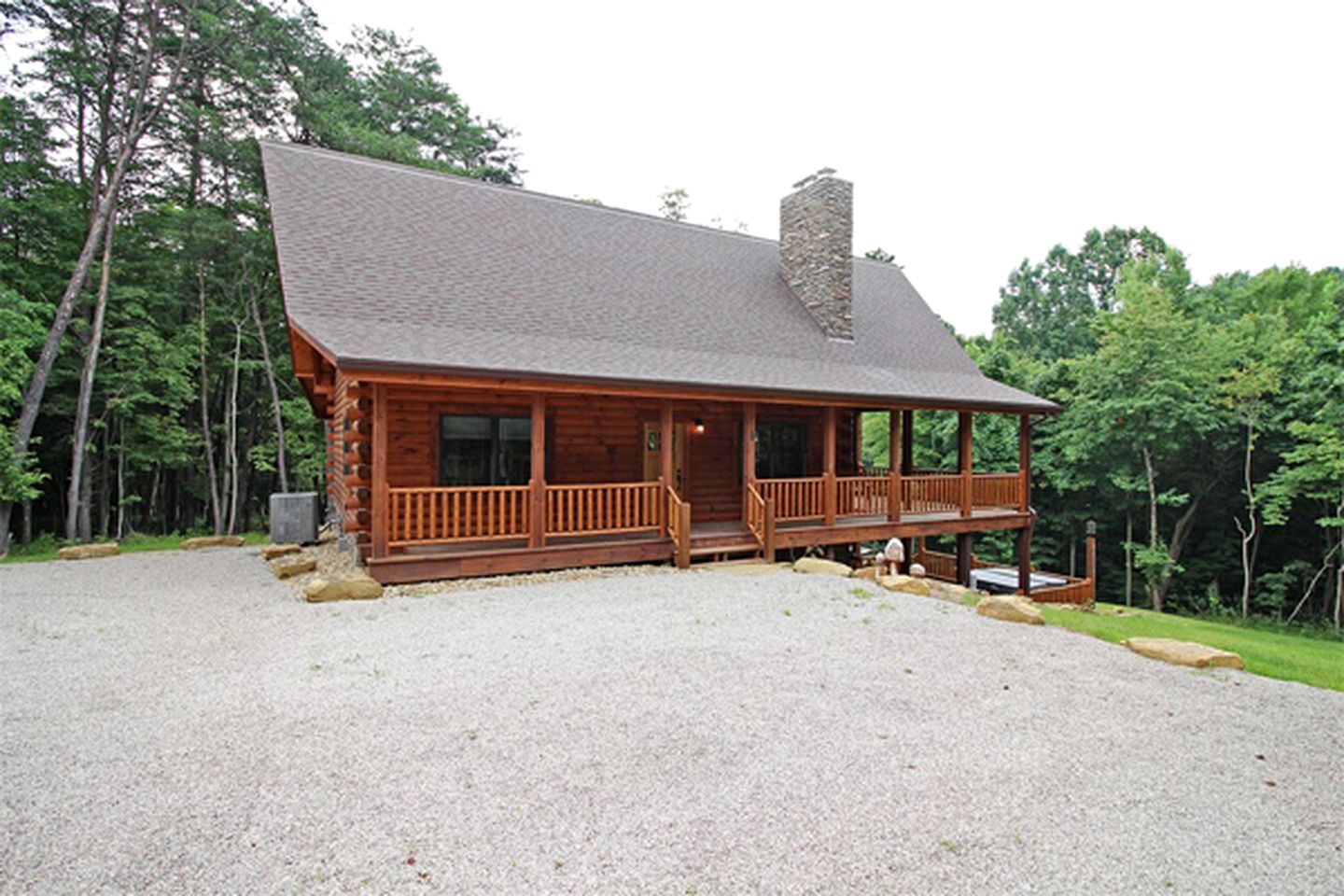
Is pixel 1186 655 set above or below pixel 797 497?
below

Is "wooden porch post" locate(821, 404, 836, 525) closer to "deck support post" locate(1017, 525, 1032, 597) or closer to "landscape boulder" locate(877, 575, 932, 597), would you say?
"landscape boulder" locate(877, 575, 932, 597)

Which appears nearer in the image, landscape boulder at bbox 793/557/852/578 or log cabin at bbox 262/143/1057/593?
log cabin at bbox 262/143/1057/593

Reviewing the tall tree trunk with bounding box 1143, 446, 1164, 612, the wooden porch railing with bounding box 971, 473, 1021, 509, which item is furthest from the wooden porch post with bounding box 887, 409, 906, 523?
the tall tree trunk with bounding box 1143, 446, 1164, 612

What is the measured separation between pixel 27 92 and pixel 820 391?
19616 mm

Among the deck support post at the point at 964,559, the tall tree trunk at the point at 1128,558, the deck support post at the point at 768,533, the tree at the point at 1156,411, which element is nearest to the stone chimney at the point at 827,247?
the deck support post at the point at 964,559

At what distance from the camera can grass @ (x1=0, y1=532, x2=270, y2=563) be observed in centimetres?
1120

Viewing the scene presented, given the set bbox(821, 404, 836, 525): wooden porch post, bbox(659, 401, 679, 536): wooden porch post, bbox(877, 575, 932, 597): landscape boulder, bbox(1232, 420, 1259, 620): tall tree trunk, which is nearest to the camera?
bbox(877, 575, 932, 597): landscape boulder

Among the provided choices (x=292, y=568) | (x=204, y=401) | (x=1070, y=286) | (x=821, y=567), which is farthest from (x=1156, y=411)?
(x=1070, y=286)

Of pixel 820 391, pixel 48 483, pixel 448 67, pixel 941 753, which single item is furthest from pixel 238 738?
pixel 448 67

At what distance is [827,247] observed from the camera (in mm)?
13672

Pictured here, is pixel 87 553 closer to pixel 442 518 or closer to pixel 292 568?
pixel 292 568

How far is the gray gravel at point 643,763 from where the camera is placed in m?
2.57

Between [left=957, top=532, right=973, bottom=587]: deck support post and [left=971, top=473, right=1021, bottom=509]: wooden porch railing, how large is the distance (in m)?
0.75

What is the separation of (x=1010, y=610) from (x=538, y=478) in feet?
19.2
